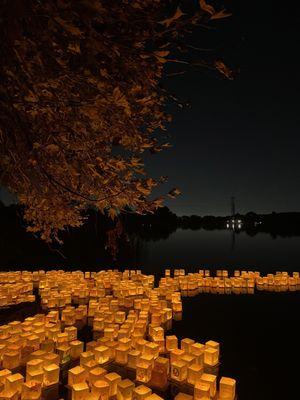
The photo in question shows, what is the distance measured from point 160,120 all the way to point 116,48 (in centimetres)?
112

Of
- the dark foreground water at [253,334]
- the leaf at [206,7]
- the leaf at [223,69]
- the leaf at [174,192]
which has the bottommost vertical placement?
the dark foreground water at [253,334]

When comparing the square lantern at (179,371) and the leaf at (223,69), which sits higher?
the leaf at (223,69)

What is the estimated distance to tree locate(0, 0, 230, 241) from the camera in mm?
1440

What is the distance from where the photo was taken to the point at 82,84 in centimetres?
188

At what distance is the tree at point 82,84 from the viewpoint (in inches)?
56.7

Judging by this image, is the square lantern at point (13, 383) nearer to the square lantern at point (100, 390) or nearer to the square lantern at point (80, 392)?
the square lantern at point (80, 392)

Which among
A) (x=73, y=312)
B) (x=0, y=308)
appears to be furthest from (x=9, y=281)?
(x=73, y=312)

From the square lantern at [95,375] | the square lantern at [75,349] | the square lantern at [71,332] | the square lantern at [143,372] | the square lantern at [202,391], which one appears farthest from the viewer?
the square lantern at [71,332]

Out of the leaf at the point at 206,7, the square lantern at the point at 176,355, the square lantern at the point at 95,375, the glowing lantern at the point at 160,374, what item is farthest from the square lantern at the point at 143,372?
the leaf at the point at 206,7

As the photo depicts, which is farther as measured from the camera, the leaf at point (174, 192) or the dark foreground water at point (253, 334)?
the dark foreground water at point (253, 334)

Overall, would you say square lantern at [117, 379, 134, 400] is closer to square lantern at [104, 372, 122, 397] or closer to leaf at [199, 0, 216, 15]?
square lantern at [104, 372, 122, 397]

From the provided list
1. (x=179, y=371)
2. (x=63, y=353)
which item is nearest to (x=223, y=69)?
(x=179, y=371)

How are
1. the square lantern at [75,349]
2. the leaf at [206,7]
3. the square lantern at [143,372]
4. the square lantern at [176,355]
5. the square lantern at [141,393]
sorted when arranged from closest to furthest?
the leaf at [206,7] < the square lantern at [141,393] < the square lantern at [143,372] < the square lantern at [176,355] < the square lantern at [75,349]

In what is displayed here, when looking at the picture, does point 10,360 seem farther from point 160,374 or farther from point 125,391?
point 160,374
